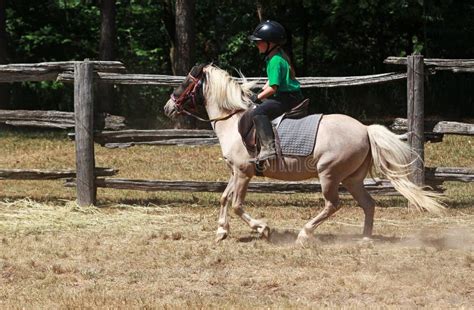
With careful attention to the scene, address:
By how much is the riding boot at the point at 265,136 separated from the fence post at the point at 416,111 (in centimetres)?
332

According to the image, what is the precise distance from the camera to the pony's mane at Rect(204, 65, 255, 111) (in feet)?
35.9

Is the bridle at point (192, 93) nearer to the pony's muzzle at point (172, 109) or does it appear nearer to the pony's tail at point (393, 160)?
the pony's muzzle at point (172, 109)

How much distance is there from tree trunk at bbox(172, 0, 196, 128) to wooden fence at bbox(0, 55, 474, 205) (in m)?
8.81

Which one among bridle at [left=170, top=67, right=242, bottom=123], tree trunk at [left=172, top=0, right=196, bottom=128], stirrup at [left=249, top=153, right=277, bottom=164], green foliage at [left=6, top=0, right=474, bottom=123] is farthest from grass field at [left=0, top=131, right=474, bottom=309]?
green foliage at [left=6, top=0, right=474, bottom=123]

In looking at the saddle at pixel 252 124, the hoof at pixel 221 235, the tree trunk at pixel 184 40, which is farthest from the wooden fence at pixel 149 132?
the tree trunk at pixel 184 40

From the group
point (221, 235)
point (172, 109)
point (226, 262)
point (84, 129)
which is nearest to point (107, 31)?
point (84, 129)

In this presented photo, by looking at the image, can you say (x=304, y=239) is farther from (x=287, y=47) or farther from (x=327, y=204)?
(x=287, y=47)

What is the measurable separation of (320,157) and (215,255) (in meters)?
1.57

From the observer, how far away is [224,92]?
1097 centimetres

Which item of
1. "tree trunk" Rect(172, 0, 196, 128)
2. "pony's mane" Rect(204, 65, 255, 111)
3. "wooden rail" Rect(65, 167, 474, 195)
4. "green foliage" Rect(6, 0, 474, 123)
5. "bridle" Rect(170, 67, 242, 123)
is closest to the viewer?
"pony's mane" Rect(204, 65, 255, 111)

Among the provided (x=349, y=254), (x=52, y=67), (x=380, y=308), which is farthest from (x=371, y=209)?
(x=52, y=67)

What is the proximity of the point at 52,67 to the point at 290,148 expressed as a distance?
15.3 ft

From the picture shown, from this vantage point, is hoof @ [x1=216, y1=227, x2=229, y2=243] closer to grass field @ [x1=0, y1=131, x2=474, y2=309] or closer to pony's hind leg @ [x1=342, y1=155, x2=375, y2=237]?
grass field @ [x1=0, y1=131, x2=474, y2=309]

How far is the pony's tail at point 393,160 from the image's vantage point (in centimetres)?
1020
